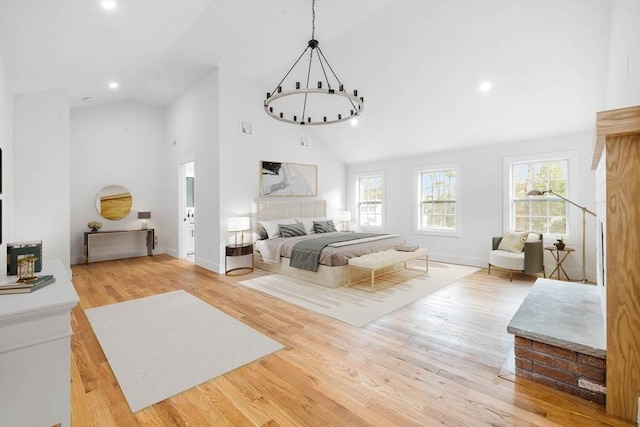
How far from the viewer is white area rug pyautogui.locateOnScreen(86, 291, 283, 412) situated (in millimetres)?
2059

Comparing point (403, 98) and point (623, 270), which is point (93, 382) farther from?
point (403, 98)

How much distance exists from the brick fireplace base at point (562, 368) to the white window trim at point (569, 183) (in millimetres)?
3791

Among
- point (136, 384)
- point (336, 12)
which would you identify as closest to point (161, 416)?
point (136, 384)

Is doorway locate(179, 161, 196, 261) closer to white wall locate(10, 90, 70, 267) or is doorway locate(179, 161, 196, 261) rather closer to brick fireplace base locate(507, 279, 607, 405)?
white wall locate(10, 90, 70, 267)

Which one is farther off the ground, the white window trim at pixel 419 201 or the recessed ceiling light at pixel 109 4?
the recessed ceiling light at pixel 109 4

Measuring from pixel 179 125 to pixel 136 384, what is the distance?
5.79m

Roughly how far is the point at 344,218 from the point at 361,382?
211 inches

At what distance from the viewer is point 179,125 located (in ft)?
21.5

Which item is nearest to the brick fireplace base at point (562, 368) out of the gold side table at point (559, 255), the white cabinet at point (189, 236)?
the gold side table at point (559, 255)

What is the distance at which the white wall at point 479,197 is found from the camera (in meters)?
4.69

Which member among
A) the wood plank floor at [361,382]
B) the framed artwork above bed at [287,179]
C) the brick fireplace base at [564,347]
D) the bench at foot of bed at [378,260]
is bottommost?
the wood plank floor at [361,382]

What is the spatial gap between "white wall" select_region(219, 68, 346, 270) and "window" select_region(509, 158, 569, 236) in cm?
426

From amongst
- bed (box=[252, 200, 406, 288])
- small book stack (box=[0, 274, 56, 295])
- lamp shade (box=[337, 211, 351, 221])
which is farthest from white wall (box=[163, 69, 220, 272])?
small book stack (box=[0, 274, 56, 295])

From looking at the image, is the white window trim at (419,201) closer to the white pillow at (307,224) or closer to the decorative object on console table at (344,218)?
the decorative object on console table at (344,218)
